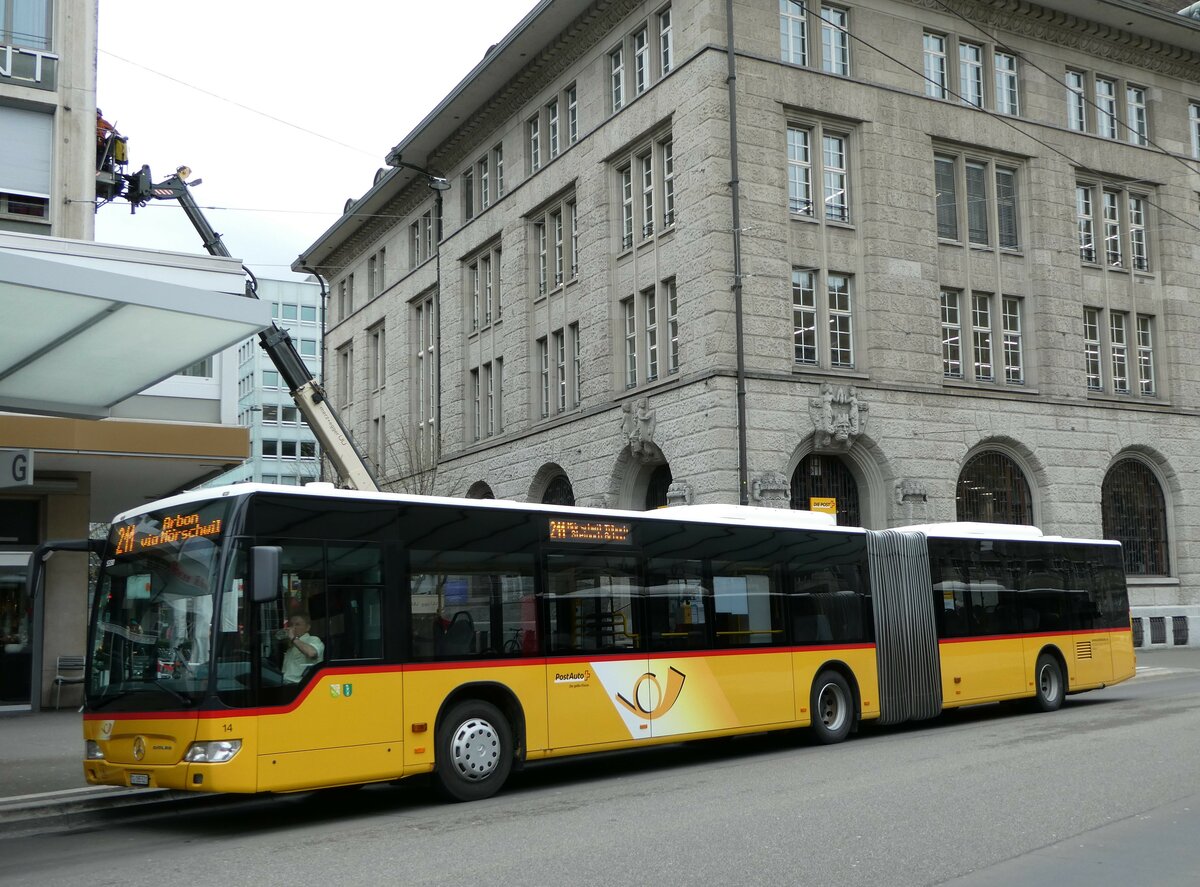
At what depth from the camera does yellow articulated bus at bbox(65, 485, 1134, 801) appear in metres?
10.4

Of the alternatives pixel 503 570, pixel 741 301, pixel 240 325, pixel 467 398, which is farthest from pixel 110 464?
pixel 467 398

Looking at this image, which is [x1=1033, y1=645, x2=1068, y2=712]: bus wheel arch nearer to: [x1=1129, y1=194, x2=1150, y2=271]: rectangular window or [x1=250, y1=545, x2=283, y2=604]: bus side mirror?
[x1=250, y1=545, x2=283, y2=604]: bus side mirror

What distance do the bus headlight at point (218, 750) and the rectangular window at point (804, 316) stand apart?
71.8ft

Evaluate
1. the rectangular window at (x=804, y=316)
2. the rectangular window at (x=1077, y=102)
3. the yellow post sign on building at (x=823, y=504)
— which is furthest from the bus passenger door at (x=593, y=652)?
the rectangular window at (x=1077, y=102)

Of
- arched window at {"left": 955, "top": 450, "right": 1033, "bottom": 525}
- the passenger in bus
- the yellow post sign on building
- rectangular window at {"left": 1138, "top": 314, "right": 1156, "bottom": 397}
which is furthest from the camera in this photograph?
rectangular window at {"left": 1138, "top": 314, "right": 1156, "bottom": 397}

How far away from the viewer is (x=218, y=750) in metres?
10.1

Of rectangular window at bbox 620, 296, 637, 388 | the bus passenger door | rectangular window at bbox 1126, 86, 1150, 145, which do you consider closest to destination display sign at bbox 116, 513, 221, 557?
the bus passenger door

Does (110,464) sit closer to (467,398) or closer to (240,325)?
(240,325)

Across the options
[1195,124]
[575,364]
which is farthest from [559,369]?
[1195,124]

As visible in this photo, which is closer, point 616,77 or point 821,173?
point 821,173

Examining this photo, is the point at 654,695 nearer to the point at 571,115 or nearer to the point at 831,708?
the point at 831,708

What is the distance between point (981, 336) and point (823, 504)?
24.9ft

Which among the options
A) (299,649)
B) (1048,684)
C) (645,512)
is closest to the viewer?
(299,649)

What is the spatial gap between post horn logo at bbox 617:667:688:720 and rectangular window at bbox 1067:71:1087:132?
88.8 feet
